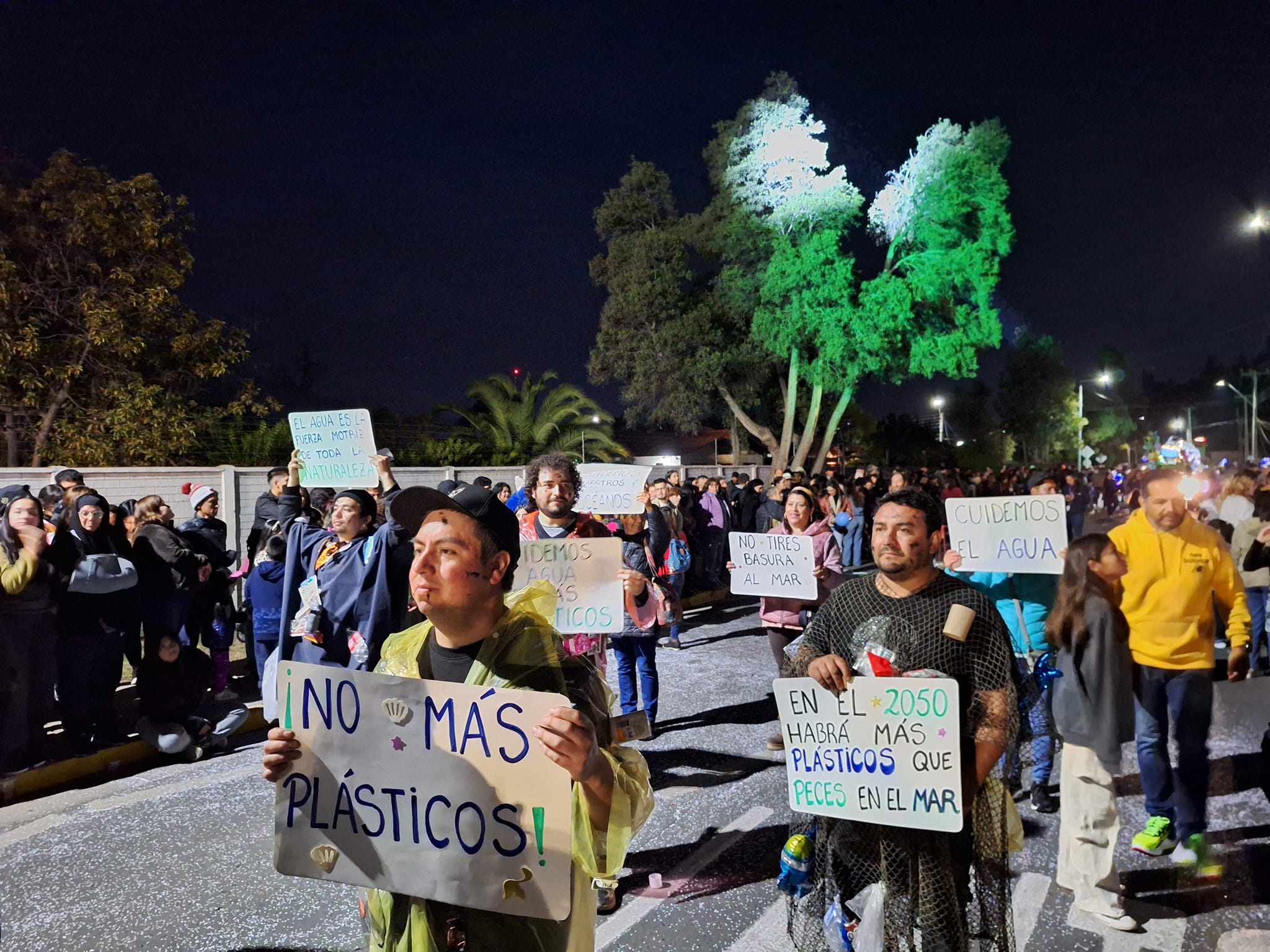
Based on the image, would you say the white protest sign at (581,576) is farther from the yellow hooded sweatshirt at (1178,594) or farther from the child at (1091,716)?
the yellow hooded sweatshirt at (1178,594)

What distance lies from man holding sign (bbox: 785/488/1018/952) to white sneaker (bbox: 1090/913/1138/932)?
127 centimetres

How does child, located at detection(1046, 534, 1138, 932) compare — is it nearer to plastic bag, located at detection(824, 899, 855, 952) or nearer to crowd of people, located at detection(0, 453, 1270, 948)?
crowd of people, located at detection(0, 453, 1270, 948)

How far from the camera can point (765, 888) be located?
160 inches

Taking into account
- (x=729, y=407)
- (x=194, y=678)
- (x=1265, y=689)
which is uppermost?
(x=729, y=407)

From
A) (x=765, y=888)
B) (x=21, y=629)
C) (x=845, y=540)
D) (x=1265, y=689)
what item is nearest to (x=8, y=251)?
(x=21, y=629)

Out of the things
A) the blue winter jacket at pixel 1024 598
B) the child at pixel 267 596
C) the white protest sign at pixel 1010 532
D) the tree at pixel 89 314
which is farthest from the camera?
the tree at pixel 89 314

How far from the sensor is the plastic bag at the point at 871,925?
8.82ft

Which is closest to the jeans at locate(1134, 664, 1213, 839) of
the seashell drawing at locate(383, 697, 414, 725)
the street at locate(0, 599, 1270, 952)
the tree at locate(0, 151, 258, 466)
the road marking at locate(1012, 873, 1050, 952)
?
the street at locate(0, 599, 1270, 952)

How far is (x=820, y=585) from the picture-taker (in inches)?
256

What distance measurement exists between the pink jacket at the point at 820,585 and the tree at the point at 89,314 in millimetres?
10605

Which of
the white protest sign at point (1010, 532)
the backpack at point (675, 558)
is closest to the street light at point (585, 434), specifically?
the backpack at point (675, 558)

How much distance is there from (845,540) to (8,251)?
1254 centimetres

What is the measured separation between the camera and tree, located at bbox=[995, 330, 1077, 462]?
52.8 meters

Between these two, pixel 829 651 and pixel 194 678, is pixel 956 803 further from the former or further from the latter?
pixel 194 678
